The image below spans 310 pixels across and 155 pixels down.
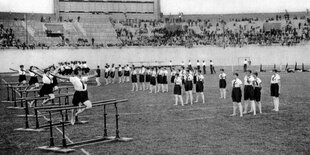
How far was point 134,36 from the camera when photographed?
2562 inches

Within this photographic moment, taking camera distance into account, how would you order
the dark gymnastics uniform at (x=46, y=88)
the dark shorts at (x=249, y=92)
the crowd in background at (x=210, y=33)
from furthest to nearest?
1. the crowd in background at (x=210, y=33)
2. the dark gymnastics uniform at (x=46, y=88)
3. the dark shorts at (x=249, y=92)

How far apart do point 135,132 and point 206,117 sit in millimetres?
4328

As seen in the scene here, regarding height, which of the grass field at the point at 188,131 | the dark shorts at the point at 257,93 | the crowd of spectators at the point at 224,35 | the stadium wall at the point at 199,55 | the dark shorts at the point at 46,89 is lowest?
the grass field at the point at 188,131

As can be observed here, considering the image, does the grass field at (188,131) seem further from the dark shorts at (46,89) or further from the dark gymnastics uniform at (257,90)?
the dark shorts at (46,89)

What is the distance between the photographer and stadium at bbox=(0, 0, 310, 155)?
1327 cm

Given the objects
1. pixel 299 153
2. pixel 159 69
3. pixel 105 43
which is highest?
pixel 105 43

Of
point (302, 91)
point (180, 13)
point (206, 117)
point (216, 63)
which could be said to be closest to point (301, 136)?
point (206, 117)

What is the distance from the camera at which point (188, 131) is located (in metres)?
14.6

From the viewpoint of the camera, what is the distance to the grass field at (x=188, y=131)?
1184 cm

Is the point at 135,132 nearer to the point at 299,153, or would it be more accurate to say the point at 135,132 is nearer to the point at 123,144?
the point at 123,144

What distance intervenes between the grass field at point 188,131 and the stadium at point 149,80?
0.04m

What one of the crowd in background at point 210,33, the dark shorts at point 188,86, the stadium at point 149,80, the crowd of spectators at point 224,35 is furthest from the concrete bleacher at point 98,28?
the dark shorts at point 188,86

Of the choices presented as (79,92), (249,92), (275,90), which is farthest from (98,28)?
(79,92)

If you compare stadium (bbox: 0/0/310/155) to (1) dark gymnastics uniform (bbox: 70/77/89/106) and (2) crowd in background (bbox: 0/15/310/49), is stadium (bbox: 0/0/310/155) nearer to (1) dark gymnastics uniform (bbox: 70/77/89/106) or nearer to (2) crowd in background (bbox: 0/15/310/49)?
(1) dark gymnastics uniform (bbox: 70/77/89/106)
